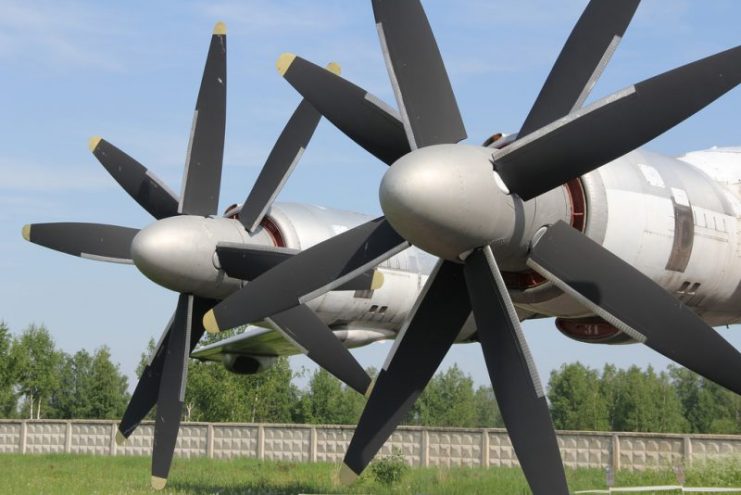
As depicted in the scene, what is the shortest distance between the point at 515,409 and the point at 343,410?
65954 millimetres

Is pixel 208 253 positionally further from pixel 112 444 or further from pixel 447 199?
pixel 112 444

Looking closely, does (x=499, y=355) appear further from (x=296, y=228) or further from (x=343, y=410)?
(x=343, y=410)

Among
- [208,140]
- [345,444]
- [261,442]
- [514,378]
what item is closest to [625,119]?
[514,378]

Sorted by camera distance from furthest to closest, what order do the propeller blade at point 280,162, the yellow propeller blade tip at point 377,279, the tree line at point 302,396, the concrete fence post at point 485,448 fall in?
the tree line at point 302,396 < the concrete fence post at point 485,448 < the propeller blade at point 280,162 < the yellow propeller blade tip at point 377,279

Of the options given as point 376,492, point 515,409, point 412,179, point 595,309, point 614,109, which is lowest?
point 376,492

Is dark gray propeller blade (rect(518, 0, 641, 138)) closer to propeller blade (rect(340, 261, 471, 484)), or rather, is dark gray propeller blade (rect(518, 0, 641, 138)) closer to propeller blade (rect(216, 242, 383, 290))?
propeller blade (rect(340, 261, 471, 484))

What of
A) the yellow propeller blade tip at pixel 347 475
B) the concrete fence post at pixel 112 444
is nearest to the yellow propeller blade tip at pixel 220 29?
the yellow propeller blade tip at pixel 347 475

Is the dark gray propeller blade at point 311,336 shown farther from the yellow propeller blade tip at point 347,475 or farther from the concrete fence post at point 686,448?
the concrete fence post at point 686,448

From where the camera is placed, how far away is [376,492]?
18.6 metres

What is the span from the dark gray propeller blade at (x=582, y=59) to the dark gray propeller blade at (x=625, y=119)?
849 millimetres

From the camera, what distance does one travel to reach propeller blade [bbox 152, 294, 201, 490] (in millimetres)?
15469

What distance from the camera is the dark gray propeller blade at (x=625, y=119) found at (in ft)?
31.8

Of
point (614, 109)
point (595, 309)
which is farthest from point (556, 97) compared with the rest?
point (595, 309)

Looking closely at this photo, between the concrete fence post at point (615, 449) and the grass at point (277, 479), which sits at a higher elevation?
the concrete fence post at point (615, 449)
